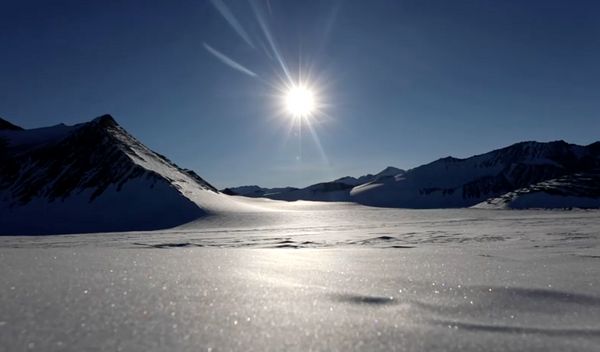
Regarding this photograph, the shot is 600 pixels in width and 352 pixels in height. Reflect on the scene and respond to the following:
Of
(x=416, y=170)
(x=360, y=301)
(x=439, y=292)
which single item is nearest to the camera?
(x=360, y=301)

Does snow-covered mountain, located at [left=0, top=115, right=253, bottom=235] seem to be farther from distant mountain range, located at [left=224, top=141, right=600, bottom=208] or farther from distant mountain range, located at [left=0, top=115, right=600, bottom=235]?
distant mountain range, located at [left=224, top=141, right=600, bottom=208]

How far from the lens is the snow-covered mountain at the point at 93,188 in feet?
98.7

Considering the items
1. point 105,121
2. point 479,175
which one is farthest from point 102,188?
point 479,175

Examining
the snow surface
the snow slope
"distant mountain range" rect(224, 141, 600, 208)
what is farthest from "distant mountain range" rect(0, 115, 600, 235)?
the snow slope

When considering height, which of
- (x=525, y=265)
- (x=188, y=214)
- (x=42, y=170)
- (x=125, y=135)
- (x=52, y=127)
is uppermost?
(x=52, y=127)

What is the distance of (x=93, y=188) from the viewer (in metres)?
35.0

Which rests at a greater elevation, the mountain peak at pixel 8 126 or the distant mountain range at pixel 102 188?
the mountain peak at pixel 8 126

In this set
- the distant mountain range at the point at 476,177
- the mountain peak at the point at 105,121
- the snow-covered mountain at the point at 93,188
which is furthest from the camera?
the distant mountain range at the point at 476,177

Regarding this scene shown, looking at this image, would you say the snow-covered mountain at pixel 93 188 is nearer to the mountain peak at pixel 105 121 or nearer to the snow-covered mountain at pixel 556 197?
the mountain peak at pixel 105 121

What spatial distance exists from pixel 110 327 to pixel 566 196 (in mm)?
64122

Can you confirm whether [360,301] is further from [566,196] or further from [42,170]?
[566,196]

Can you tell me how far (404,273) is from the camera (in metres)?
3.53

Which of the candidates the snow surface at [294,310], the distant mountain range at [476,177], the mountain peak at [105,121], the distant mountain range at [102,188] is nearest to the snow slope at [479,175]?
the distant mountain range at [476,177]

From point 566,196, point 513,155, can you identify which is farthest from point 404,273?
point 513,155
